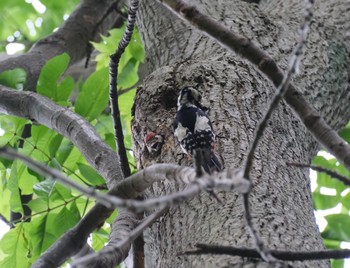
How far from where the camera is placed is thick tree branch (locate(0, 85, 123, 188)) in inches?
76.9

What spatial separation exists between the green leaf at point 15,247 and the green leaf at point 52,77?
1.88 feet

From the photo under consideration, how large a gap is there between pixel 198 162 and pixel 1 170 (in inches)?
74.4

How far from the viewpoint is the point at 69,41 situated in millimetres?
3531

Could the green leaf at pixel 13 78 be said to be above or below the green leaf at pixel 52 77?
above

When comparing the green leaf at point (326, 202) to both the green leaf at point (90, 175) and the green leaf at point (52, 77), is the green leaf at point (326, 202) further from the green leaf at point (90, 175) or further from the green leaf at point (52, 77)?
the green leaf at point (52, 77)

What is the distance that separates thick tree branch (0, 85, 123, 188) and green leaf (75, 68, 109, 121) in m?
0.19

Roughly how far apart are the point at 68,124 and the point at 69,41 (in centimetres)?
152

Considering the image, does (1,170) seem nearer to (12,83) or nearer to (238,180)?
(12,83)

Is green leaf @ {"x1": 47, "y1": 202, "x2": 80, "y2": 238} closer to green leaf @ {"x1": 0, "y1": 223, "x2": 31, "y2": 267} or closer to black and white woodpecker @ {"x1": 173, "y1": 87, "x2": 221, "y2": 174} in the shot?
green leaf @ {"x1": 0, "y1": 223, "x2": 31, "y2": 267}

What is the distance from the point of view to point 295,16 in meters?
2.62

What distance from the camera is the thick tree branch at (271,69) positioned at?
1.22 m

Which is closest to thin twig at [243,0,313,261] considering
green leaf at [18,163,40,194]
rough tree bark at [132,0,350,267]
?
rough tree bark at [132,0,350,267]

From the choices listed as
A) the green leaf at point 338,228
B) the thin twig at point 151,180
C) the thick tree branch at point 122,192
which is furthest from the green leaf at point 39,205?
the green leaf at point 338,228

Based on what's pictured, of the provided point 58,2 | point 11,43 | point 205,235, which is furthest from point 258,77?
point 11,43
